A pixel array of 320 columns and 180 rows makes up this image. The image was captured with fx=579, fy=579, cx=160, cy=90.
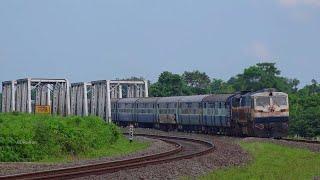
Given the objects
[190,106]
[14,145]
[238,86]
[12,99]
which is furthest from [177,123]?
[238,86]

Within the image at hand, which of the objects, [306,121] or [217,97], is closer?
Result: [217,97]

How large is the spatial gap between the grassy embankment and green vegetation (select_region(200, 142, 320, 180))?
7.37m

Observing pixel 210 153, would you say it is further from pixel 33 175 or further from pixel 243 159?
pixel 33 175

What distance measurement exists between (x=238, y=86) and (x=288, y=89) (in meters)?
10.3

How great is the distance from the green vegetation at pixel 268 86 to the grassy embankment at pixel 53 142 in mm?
27754

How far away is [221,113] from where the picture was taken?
4147 centimetres

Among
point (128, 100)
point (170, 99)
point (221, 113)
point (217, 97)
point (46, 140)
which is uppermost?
point (128, 100)

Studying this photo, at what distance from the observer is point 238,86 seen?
96125mm

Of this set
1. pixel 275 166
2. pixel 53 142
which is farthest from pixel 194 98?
pixel 275 166

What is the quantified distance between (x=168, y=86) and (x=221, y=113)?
43.5m

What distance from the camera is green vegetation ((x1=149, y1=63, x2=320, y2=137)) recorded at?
182 ft

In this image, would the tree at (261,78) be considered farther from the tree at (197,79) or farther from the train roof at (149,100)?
the train roof at (149,100)

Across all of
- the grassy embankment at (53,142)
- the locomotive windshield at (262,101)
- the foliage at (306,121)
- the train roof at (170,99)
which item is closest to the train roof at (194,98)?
the train roof at (170,99)

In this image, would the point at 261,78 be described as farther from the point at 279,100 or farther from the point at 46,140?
the point at 46,140
